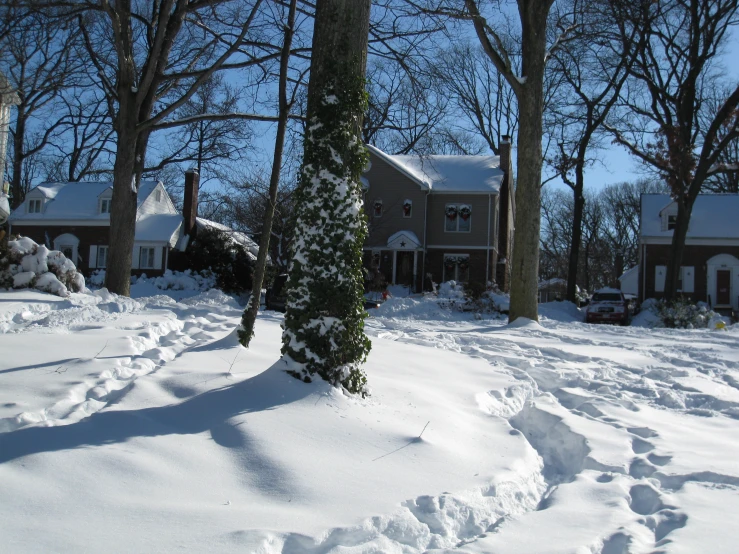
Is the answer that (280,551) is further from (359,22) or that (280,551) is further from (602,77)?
(602,77)

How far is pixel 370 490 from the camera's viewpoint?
379 centimetres

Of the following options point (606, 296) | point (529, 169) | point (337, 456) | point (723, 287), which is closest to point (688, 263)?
point (723, 287)

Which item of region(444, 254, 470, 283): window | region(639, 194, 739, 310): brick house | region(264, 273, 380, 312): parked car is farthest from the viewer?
region(444, 254, 470, 283): window

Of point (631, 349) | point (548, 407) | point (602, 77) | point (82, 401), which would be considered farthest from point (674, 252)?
point (82, 401)

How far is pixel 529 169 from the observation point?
1591 centimetres

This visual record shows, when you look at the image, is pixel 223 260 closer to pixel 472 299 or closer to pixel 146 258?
pixel 146 258

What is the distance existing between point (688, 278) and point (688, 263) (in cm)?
76

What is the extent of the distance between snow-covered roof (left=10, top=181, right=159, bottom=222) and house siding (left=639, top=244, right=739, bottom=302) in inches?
1048

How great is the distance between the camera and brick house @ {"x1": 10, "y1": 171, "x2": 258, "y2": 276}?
34.6m

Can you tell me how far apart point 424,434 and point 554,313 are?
2256 centimetres

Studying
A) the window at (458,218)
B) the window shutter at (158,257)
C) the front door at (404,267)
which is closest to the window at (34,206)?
the window shutter at (158,257)

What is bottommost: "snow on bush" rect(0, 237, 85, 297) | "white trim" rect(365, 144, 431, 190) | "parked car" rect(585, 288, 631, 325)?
"parked car" rect(585, 288, 631, 325)

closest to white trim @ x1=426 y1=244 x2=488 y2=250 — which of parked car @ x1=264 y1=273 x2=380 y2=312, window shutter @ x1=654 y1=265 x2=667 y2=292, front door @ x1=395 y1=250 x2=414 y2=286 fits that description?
front door @ x1=395 y1=250 x2=414 y2=286

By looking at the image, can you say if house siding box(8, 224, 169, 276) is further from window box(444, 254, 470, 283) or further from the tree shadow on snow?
the tree shadow on snow
